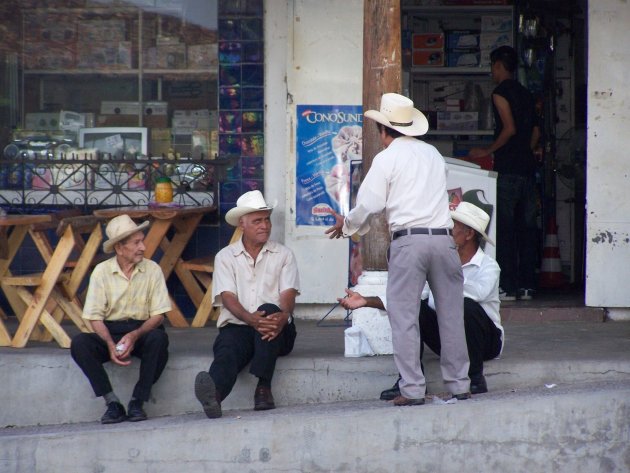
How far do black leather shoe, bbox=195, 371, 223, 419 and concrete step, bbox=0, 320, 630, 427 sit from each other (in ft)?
1.37

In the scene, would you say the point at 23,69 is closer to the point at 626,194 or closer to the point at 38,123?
the point at 38,123

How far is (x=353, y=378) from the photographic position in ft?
21.6

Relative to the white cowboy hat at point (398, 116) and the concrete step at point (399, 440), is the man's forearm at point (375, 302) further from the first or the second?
the white cowboy hat at point (398, 116)

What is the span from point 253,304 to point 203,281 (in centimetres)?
180

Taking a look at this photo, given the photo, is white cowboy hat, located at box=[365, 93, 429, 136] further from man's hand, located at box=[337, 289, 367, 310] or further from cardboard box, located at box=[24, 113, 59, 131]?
cardboard box, located at box=[24, 113, 59, 131]

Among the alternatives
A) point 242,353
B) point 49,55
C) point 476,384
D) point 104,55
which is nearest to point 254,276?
point 242,353

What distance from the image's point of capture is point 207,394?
611 cm

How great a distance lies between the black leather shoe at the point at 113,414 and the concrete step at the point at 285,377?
0.29 m

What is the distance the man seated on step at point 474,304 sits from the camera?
629 centimetres

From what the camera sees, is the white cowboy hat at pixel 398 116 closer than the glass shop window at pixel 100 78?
Yes

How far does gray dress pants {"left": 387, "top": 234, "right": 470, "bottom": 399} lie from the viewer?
595 centimetres

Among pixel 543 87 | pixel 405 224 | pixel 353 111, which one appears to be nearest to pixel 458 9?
pixel 543 87

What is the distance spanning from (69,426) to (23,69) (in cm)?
352

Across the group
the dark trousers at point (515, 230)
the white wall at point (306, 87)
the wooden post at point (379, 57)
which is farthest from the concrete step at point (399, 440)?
the dark trousers at point (515, 230)
